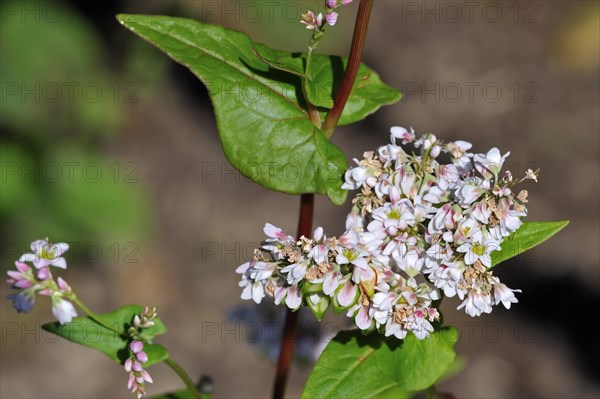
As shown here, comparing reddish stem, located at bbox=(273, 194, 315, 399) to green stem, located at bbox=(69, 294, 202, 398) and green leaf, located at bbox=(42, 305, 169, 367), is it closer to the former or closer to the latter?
green stem, located at bbox=(69, 294, 202, 398)

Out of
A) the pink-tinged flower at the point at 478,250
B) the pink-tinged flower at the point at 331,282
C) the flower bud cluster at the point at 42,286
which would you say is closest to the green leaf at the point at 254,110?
the pink-tinged flower at the point at 331,282

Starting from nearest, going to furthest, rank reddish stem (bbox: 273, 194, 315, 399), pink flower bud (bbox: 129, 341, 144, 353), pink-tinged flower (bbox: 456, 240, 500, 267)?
pink-tinged flower (bbox: 456, 240, 500, 267)
pink flower bud (bbox: 129, 341, 144, 353)
reddish stem (bbox: 273, 194, 315, 399)

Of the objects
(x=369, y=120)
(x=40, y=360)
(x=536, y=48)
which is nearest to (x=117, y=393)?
(x=40, y=360)

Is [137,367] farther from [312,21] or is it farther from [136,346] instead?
[312,21]

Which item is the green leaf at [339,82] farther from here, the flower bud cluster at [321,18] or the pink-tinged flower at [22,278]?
the pink-tinged flower at [22,278]

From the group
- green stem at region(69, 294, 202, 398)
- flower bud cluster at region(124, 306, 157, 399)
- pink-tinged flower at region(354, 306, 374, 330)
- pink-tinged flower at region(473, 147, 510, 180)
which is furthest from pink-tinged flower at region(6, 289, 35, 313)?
pink-tinged flower at region(473, 147, 510, 180)

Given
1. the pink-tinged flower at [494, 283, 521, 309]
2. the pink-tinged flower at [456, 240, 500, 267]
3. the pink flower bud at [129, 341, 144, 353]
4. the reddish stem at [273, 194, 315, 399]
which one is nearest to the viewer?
the pink-tinged flower at [456, 240, 500, 267]

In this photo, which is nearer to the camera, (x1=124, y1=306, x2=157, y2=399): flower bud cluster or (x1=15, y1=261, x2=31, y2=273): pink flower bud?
(x1=15, y1=261, x2=31, y2=273): pink flower bud

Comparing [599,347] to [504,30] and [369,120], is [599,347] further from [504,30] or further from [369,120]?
[504,30]
